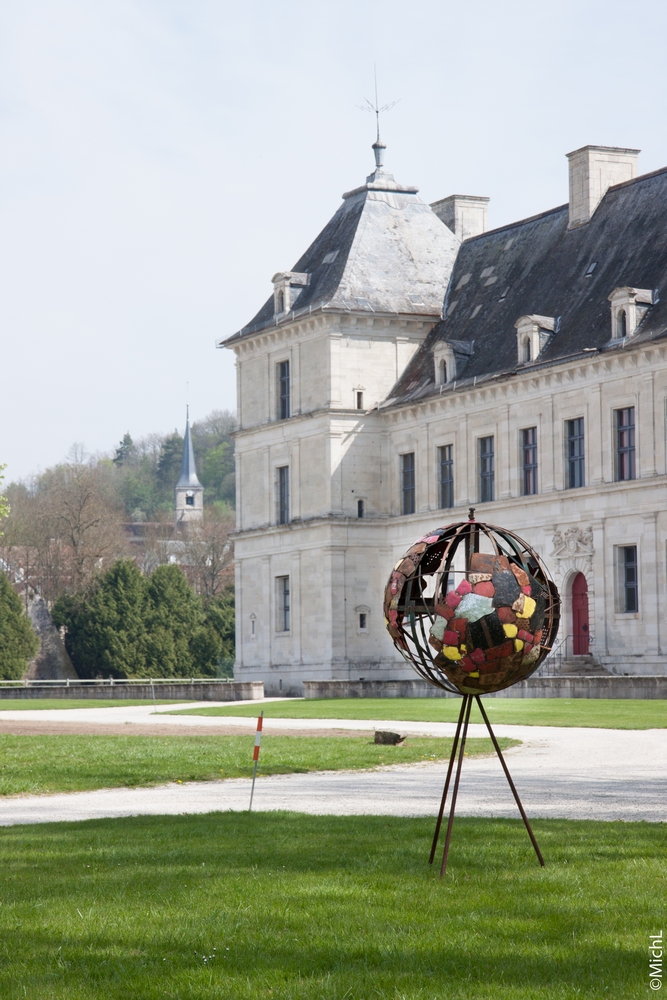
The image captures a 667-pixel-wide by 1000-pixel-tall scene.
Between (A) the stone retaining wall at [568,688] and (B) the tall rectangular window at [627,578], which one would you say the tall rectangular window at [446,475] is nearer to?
(B) the tall rectangular window at [627,578]

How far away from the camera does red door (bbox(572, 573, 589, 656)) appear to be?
4859 cm

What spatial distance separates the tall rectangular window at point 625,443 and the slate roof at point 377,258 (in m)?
13.3

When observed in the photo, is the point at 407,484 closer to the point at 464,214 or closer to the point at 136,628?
the point at 464,214

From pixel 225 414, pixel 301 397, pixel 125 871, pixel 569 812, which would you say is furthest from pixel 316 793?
pixel 225 414

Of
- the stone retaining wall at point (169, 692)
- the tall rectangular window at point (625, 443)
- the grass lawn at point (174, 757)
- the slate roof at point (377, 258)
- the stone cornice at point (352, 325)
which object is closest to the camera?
the grass lawn at point (174, 757)

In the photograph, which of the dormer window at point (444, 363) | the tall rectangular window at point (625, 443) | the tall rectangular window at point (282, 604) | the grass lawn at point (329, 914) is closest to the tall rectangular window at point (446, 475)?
the dormer window at point (444, 363)

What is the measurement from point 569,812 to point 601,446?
3440cm

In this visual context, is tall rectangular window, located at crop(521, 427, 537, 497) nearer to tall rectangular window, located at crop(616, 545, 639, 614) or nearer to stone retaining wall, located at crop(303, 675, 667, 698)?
tall rectangular window, located at crop(616, 545, 639, 614)

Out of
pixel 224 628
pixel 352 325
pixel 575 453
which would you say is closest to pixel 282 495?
pixel 352 325

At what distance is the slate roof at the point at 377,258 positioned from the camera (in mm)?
58062

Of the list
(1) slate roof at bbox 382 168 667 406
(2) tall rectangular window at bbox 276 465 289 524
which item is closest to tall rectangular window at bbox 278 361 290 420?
(2) tall rectangular window at bbox 276 465 289 524

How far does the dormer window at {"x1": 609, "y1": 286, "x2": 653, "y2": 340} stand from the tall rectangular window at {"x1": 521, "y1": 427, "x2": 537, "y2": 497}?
5.57 meters

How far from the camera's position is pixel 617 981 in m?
7.26

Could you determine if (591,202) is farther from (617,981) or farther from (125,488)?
(125,488)
